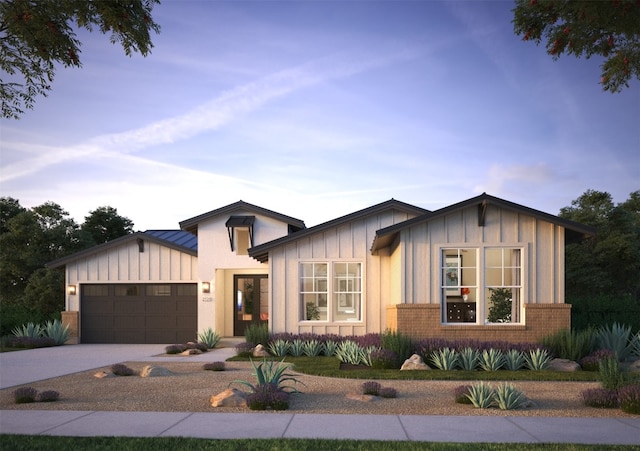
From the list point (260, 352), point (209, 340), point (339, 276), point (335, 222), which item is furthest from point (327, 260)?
point (209, 340)

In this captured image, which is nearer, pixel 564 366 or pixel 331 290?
pixel 564 366

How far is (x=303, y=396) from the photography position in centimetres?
970

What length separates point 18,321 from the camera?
23.7 metres

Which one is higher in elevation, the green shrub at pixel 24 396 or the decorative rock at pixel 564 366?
the green shrub at pixel 24 396

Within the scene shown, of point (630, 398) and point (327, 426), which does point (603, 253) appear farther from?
point (327, 426)

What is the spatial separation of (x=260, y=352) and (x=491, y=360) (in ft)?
20.7

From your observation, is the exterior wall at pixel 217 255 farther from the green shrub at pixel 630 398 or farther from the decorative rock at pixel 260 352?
the green shrub at pixel 630 398

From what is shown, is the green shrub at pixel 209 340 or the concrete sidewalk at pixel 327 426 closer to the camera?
the concrete sidewalk at pixel 327 426

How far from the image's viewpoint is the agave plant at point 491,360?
12.7 m

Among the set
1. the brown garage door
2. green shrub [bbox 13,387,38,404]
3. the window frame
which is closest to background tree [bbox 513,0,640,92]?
the window frame

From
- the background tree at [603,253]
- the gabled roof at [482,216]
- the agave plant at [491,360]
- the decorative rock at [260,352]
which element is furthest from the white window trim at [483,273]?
the background tree at [603,253]

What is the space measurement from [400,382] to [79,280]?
15.4 m

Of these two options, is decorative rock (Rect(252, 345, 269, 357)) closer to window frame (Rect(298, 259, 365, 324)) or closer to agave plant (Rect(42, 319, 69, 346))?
window frame (Rect(298, 259, 365, 324))

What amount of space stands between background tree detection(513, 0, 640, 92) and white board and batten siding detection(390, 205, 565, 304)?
4.91m
